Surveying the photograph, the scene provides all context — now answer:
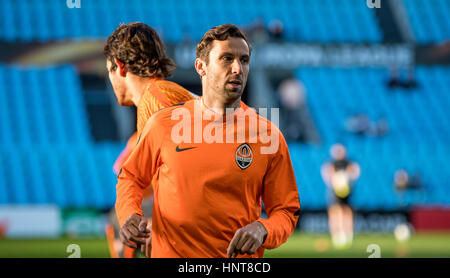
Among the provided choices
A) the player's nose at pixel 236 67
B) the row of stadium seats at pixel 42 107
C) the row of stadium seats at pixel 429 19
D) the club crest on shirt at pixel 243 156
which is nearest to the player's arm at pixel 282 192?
the club crest on shirt at pixel 243 156

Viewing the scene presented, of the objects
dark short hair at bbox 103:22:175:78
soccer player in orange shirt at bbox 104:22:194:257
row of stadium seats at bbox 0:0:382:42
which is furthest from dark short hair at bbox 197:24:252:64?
row of stadium seats at bbox 0:0:382:42

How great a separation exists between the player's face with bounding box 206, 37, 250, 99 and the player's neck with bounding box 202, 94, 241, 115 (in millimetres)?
39

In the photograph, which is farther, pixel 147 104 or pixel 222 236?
pixel 147 104

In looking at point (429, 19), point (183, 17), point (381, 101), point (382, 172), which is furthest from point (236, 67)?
point (429, 19)

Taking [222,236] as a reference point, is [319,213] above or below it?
above

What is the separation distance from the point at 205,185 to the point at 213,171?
0.20 feet

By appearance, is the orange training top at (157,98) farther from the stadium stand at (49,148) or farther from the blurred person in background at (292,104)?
the blurred person in background at (292,104)

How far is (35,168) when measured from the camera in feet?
55.9

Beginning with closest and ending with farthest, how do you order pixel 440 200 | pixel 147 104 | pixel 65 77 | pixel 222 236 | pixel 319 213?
pixel 222 236, pixel 147 104, pixel 319 213, pixel 440 200, pixel 65 77

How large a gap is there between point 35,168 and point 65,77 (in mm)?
3567
